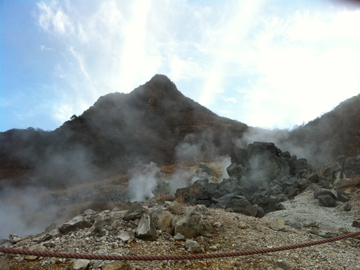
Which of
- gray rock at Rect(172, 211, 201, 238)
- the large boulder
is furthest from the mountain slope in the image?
gray rock at Rect(172, 211, 201, 238)

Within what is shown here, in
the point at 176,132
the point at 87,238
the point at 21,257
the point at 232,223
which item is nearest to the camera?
the point at 21,257

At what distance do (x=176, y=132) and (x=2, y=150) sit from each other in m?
19.9

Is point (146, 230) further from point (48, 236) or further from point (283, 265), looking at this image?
point (283, 265)

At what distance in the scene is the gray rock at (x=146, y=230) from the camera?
11.2 feet

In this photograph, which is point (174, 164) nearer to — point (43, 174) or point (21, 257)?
point (43, 174)

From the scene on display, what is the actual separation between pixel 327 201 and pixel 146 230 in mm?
6183

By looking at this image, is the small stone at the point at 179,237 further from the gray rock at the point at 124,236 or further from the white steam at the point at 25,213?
the white steam at the point at 25,213

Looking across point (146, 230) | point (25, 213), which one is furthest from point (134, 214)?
point (25, 213)

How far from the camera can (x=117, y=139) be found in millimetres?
25922

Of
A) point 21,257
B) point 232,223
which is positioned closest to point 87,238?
point 21,257

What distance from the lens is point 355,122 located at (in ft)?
49.7

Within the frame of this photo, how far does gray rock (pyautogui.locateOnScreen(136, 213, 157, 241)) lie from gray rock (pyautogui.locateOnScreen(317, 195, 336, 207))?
234 inches

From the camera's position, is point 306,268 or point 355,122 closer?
point 306,268

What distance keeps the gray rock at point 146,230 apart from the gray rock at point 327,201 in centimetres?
594
